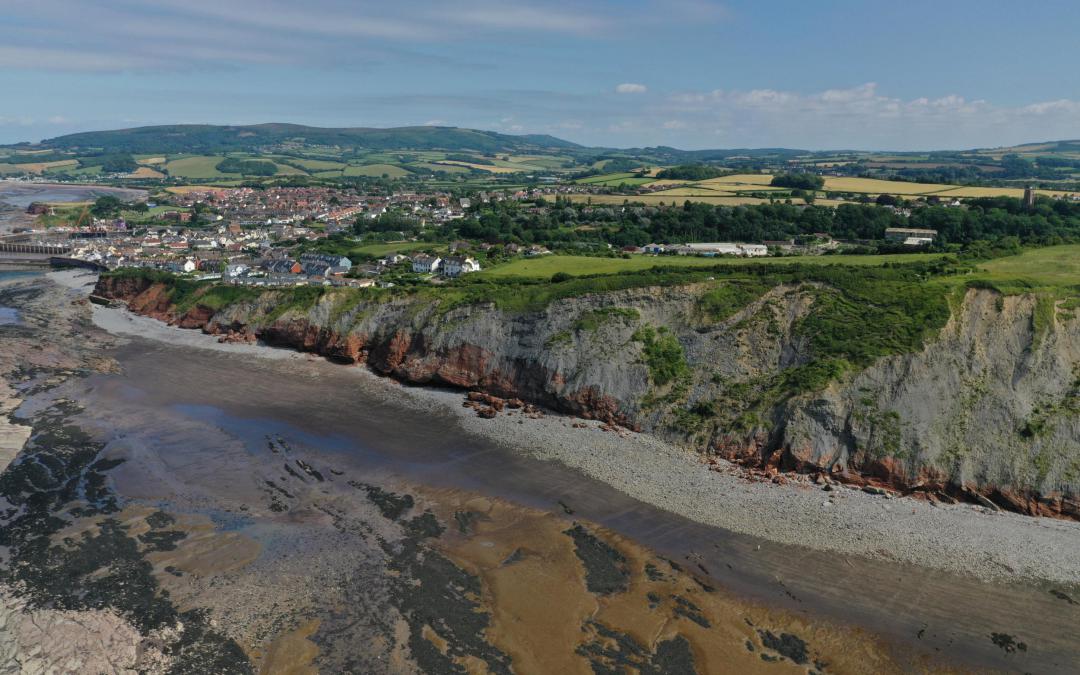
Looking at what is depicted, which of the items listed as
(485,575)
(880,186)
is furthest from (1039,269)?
(880,186)

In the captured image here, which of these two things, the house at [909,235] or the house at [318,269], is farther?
the house at [318,269]

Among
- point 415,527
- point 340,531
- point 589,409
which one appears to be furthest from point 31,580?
point 589,409

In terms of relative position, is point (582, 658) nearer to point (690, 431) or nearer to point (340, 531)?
point (340, 531)

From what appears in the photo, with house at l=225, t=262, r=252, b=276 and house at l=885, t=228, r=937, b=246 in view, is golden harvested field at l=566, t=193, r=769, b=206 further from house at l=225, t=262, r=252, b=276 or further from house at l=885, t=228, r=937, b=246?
house at l=225, t=262, r=252, b=276

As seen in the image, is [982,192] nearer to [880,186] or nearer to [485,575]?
[880,186]

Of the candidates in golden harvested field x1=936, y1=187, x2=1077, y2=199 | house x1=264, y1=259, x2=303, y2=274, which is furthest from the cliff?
golden harvested field x1=936, y1=187, x2=1077, y2=199

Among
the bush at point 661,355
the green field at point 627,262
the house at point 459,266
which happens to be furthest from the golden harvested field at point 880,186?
the bush at point 661,355

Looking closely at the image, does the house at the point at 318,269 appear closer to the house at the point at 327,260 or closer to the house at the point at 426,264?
the house at the point at 327,260
